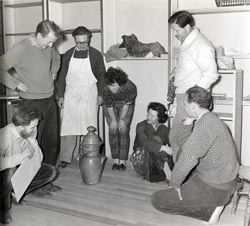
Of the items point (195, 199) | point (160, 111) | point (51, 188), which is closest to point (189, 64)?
point (160, 111)

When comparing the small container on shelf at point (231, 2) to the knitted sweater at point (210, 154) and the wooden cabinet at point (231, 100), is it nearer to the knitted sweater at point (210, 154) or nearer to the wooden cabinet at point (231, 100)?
the wooden cabinet at point (231, 100)

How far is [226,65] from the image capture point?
1349 mm

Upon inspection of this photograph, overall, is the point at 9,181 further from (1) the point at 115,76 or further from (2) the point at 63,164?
(1) the point at 115,76

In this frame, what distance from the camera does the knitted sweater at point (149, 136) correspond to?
145 centimetres

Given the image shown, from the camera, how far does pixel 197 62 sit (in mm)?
1197

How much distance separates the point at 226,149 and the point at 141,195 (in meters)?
0.37

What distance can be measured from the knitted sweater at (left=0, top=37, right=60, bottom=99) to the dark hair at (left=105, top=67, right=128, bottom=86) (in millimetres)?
228

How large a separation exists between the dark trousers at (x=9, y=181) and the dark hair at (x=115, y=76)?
0.38 meters

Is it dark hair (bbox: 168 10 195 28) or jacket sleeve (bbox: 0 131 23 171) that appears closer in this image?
jacket sleeve (bbox: 0 131 23 171)

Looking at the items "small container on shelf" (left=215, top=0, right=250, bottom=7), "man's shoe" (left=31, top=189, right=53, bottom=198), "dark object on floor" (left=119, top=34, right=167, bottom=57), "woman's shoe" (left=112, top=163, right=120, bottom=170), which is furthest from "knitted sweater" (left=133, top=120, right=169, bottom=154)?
"small container on shelf" (left=215, top=0, right=250, bottom=7)

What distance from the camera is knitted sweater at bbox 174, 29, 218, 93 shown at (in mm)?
1196

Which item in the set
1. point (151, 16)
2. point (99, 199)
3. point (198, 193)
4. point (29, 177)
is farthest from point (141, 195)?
point (151, 16)

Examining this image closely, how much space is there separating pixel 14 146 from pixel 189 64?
22.6 inches

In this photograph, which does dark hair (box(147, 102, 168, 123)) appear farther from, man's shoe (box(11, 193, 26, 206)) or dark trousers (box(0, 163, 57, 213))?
man's shoe (box(11, 193, 26, 206))
